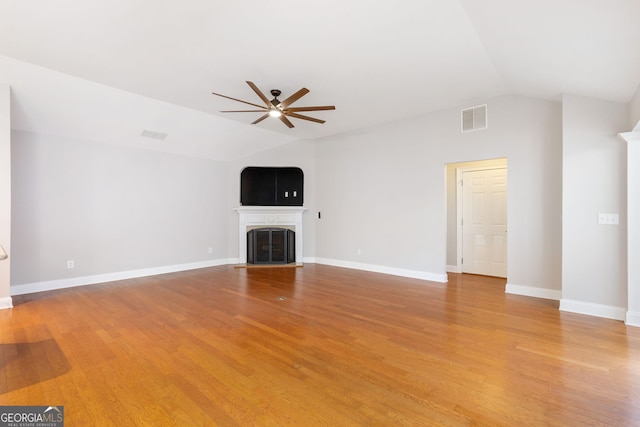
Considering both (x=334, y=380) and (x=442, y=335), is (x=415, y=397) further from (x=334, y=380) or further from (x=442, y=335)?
(x=442, y=335)

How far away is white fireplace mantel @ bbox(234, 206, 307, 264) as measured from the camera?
21.7ft

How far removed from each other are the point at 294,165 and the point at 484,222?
4.21m

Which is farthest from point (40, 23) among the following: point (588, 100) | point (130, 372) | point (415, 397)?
point (588, 100)

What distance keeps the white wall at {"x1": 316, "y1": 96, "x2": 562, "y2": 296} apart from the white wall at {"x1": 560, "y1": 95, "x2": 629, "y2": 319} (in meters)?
0.40

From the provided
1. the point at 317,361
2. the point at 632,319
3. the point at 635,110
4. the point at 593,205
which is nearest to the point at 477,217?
the point at 593,205

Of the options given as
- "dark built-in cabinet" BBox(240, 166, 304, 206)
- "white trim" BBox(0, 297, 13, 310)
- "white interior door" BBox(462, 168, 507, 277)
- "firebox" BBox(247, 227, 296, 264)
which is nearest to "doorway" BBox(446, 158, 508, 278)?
"white interior door" BBox(462, 168, 507, 277)

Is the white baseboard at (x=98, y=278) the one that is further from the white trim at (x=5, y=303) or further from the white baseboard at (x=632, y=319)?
the white baseboard at (x=632, y=319)

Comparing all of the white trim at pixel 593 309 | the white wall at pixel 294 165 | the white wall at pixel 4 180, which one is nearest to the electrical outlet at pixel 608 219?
the white trim at pixel 593 309

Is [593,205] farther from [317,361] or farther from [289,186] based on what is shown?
[289,186]

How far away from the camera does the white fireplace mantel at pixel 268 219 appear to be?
6609 millimetres

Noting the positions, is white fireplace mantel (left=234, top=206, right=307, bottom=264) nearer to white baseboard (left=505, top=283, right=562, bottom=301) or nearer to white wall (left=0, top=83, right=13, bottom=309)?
white wall (left=0, top=83, right=13, bottom=309)

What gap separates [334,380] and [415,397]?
55 cm

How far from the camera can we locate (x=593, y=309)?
3.40 metres

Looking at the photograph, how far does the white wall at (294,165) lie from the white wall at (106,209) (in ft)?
0.75
